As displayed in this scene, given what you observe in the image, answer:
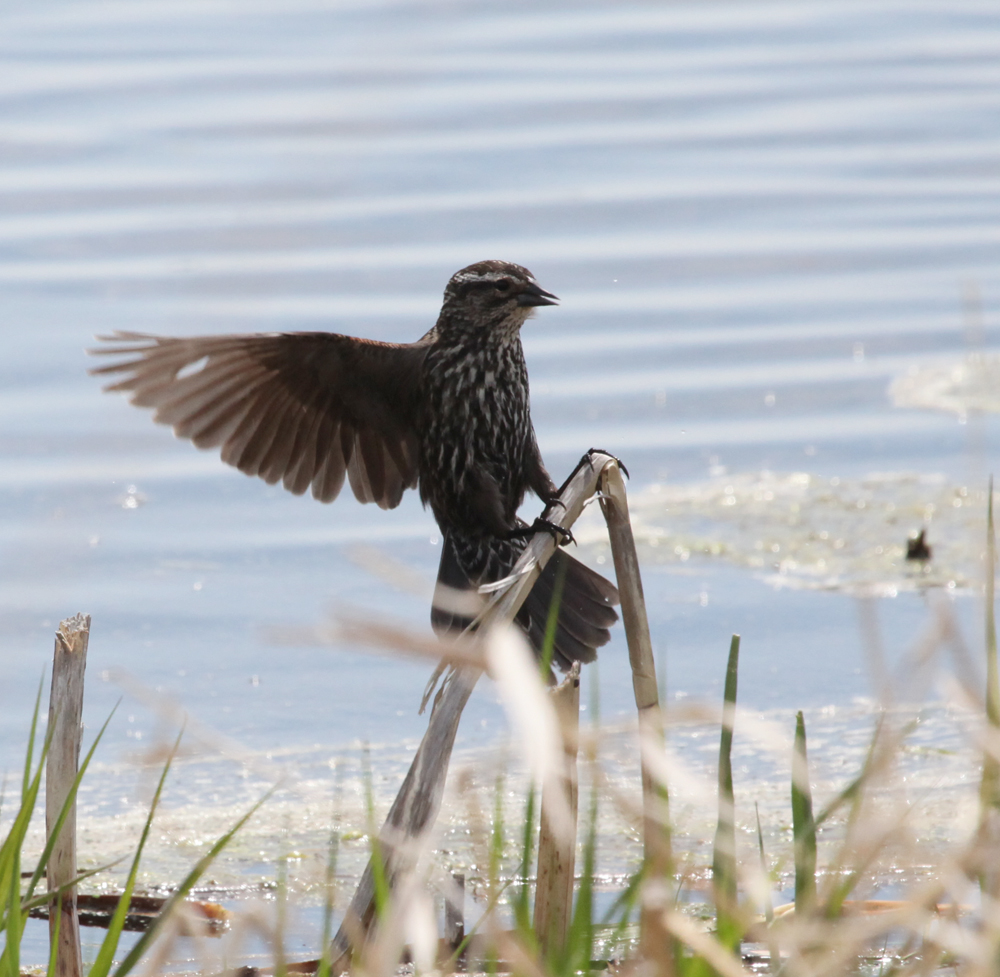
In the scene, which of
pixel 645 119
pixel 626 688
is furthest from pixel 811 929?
pixel 645 119

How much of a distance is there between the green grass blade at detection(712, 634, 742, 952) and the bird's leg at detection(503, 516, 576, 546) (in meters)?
0.65

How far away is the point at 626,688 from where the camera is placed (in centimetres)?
476

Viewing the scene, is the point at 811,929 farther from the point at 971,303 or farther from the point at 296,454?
the point at 296,454

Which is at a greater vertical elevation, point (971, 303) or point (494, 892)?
point (971, 303)

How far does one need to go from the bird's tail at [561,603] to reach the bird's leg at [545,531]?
0.12 m

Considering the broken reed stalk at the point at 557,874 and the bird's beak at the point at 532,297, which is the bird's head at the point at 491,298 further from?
the broken reed stalk at the point at 557,874

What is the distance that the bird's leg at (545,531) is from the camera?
2631 millimetres

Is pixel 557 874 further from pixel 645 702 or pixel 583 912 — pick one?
pixel 583 912

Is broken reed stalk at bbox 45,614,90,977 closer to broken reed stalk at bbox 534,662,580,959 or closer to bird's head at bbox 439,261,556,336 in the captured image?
broken reed stalk at bbox 534,662,580,959

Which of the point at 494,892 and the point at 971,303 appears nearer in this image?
→ the point at 494,892

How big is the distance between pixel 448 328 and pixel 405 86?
2.32 metres

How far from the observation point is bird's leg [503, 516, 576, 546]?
2.63 m

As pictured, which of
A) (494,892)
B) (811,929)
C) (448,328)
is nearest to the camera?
(811,929)

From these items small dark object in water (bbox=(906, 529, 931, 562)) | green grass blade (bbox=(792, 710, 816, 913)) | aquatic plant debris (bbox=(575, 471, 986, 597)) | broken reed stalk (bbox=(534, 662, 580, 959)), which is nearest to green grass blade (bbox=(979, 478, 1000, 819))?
green grass blade (bbox=(792, 710, 816, 913))
